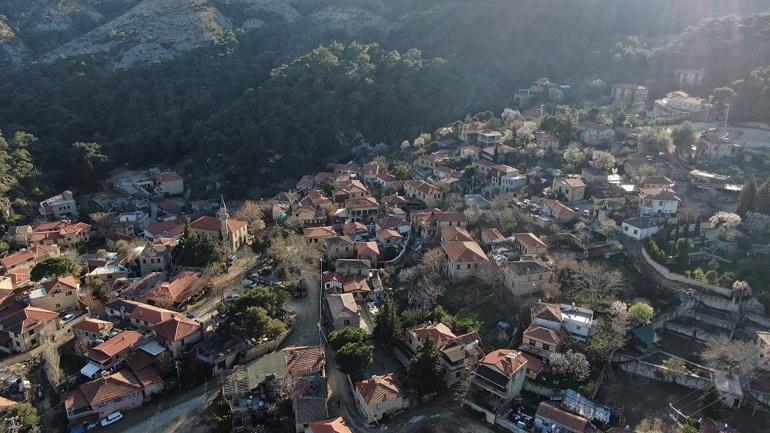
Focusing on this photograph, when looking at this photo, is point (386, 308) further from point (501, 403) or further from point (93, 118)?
point (93, 118)

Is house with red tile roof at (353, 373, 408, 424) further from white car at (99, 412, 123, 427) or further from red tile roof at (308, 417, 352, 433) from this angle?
white car at (99, 412, 123, 427)

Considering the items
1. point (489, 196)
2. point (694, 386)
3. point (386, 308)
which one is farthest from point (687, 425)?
point (489, 196)

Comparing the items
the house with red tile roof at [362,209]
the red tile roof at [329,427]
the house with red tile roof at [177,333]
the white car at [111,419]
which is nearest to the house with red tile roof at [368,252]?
the house with red tile roof at [362,209]

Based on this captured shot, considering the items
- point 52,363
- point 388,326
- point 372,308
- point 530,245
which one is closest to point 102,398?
point 52,363

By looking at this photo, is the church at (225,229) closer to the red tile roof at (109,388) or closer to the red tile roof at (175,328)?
the red tile roof at (175,328)

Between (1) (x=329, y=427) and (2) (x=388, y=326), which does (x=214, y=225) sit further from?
(1) (x=329, y=427)
